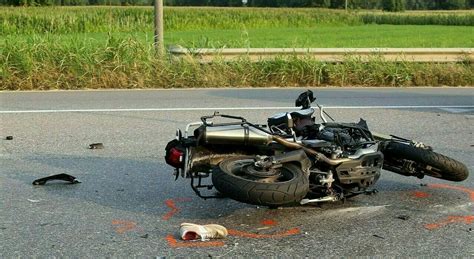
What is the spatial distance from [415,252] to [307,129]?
1344mm

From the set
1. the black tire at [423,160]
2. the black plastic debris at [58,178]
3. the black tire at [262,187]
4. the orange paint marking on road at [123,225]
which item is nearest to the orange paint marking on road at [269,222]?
the black tire at [262,187]

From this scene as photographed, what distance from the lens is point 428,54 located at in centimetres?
1420

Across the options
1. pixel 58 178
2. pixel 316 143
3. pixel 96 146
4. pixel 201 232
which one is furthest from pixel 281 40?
pixel 201 232

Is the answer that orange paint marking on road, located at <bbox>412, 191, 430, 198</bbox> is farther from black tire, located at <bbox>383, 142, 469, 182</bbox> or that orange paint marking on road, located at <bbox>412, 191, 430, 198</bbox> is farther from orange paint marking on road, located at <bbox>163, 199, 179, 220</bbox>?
orange paint marking on road, located at <bbox>163, 199, 179, 220</bbox>

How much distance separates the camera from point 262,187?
4.49 meters

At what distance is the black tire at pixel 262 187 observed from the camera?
4473mm

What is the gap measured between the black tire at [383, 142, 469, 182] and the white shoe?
5.35 feet

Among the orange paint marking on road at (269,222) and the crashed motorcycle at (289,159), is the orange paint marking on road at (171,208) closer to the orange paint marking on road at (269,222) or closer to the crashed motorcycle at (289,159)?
the crashed motorcycle at (289,159)

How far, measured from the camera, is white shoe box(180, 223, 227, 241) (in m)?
4.43

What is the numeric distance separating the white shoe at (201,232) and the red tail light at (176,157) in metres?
0.54

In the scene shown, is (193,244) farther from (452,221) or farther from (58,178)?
(58,178)

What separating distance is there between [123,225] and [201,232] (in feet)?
2.02

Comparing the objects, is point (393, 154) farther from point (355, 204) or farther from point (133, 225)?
point (133, 225)

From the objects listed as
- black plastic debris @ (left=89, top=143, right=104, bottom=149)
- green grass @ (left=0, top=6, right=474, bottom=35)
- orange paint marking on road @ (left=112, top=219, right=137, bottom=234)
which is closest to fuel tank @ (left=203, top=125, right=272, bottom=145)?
orange paint marking on road @ (left=112, top=219, right=137, bottom=234)
